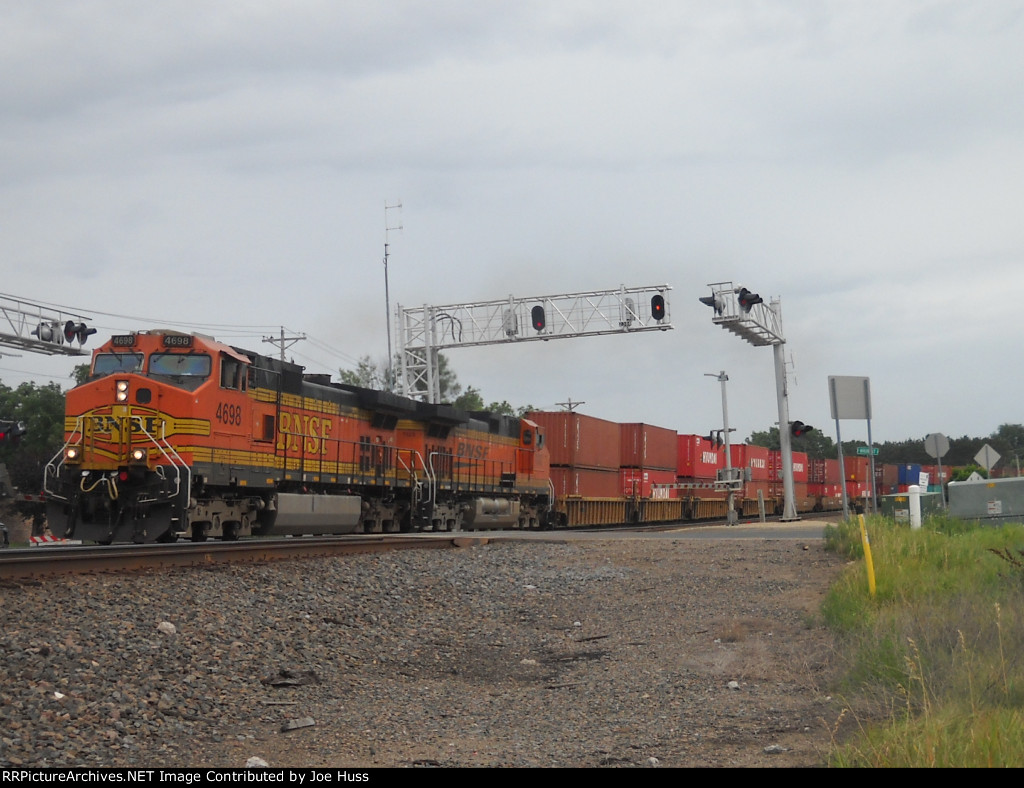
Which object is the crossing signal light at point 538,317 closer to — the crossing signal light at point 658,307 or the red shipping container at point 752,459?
the crossing signal light at point 658,307

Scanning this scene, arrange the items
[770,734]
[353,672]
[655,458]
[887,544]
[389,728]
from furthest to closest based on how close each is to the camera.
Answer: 1. [655,458]
2. [887,544]
3. [353,672]
4. [389,728]
5. [770,734]

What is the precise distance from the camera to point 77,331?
28.8m

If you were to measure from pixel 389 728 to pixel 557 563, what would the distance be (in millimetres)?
8690

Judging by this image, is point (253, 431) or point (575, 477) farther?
point (575, 477)

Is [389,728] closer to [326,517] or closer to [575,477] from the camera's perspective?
[326,517]

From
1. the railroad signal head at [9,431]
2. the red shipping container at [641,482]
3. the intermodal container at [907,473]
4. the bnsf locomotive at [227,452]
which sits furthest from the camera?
the intermodal container at [907,473]

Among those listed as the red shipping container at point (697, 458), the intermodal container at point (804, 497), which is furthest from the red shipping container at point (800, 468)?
the red shipping container at point (697, 458)

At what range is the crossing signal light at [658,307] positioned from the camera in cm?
3111

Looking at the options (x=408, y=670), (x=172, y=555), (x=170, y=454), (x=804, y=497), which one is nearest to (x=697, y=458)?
(x=804, y=497)

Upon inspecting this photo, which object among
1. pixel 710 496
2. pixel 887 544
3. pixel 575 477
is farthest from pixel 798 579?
pixel 710 496

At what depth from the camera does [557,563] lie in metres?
15.5

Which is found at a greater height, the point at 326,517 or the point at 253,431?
the point at 253,431

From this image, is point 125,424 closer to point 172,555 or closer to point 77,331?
point 172,555

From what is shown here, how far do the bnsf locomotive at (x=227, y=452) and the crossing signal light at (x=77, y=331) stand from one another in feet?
35.4
